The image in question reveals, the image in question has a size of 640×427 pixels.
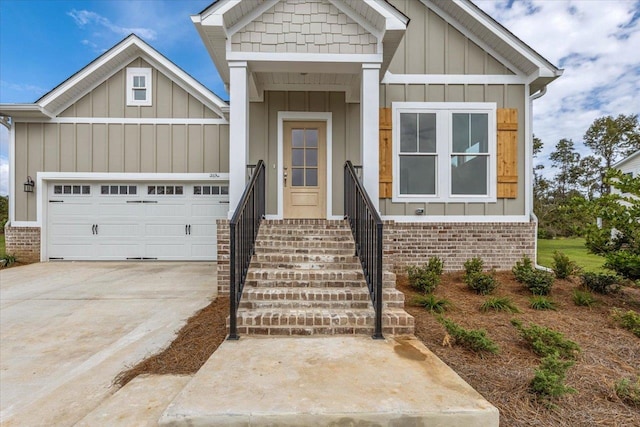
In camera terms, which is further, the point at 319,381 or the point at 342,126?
the point at 342,126

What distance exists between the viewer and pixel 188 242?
8281 mm

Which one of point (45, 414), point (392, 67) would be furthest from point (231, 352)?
point (392, 67)

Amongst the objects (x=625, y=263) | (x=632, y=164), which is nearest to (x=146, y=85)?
(x=625, y=263)

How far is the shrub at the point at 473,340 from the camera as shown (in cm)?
279

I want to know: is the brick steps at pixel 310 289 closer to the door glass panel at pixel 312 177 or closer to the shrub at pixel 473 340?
the shrub at pixel 473 340

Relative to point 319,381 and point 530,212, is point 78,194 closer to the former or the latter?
point 319,381

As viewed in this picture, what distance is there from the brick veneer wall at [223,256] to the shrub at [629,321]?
4.64 meters

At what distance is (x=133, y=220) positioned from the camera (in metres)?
8.23

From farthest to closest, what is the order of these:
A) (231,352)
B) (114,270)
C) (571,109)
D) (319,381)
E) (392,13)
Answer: (571,109), (114,270), (392,13), (231,352), (319,381)

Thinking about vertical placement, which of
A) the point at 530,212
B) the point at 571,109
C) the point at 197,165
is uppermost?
the point at 571,109

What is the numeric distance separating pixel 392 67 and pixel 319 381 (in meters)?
5.85

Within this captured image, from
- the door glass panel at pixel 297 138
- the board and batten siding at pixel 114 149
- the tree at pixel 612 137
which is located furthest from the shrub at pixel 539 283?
the tree at pixel 612 137

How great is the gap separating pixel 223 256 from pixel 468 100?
17.6ft

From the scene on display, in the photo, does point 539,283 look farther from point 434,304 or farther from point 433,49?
point 433,49
